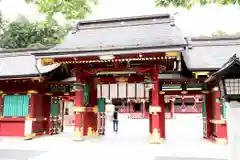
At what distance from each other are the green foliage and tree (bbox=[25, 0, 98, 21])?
83.2 ft

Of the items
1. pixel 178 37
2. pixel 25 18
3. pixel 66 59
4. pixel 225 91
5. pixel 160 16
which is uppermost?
pixel 25 18

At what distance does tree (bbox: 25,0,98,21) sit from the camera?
6233mm

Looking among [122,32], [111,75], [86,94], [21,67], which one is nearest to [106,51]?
[111,75]

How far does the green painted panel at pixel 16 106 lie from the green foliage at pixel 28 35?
20236 mm

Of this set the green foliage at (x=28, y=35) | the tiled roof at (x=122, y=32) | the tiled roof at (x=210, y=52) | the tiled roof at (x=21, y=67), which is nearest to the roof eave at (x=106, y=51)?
the tiled roof at (x=122, y=32)

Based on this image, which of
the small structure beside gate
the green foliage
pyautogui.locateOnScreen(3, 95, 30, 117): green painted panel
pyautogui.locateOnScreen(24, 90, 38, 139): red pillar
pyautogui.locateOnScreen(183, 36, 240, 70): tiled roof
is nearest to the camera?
the small structure beside gate

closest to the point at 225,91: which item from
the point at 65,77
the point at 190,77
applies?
the point at 190,77

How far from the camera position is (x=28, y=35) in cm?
3172

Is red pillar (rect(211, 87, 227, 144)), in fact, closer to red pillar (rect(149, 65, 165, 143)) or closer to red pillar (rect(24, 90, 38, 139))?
red pillar (rect(149, 65, 165, 143))

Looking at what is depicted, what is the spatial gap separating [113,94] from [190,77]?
360cm

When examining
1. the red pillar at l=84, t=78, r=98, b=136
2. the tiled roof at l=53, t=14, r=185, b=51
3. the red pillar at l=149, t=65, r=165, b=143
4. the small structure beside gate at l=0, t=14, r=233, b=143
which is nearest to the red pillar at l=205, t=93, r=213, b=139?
the small structure beside gate at l=0, t=14, r=233, b=143

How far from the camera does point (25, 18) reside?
37.1 metres

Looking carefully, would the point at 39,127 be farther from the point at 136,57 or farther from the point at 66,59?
the point at 136,57

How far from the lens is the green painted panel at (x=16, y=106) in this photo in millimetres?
11719
